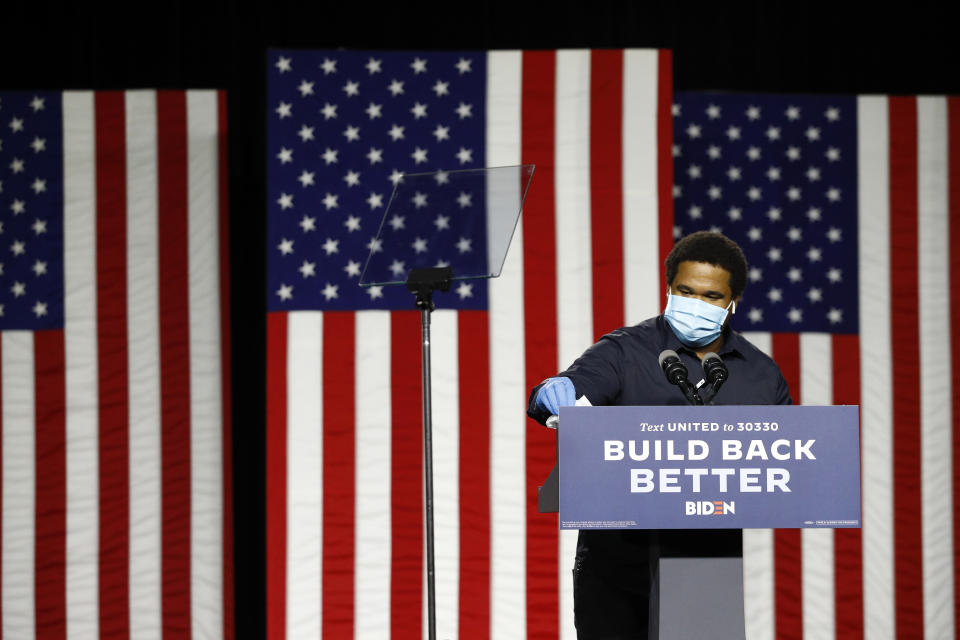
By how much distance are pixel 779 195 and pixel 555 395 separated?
8.62 ft

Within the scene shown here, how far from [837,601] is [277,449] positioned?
8.00ft

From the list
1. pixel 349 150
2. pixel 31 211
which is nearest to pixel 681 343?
pixel 349 150

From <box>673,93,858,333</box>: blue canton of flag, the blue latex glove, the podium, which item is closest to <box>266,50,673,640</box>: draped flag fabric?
<box>673,93,858,333</box>: blue canton of flag

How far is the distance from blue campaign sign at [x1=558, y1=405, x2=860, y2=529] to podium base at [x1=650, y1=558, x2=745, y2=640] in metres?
0.15

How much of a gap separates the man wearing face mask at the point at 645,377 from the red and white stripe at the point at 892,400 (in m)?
1.93

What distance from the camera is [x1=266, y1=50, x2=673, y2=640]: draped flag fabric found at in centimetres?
383

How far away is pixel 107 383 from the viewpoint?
4.15 m

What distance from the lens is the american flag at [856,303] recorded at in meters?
4.19

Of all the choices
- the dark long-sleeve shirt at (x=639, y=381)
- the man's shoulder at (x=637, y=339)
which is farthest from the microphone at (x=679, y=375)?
the man's shoulder at (x=637, y=339)

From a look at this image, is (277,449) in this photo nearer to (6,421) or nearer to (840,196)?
(6,421)

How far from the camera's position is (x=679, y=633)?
6.01ft

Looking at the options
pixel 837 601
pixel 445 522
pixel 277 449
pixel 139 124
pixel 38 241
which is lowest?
pixel 837 601

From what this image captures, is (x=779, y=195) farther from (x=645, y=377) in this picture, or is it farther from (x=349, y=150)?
(x=645, y=377)

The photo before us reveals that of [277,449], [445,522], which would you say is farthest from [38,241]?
[445,522]
